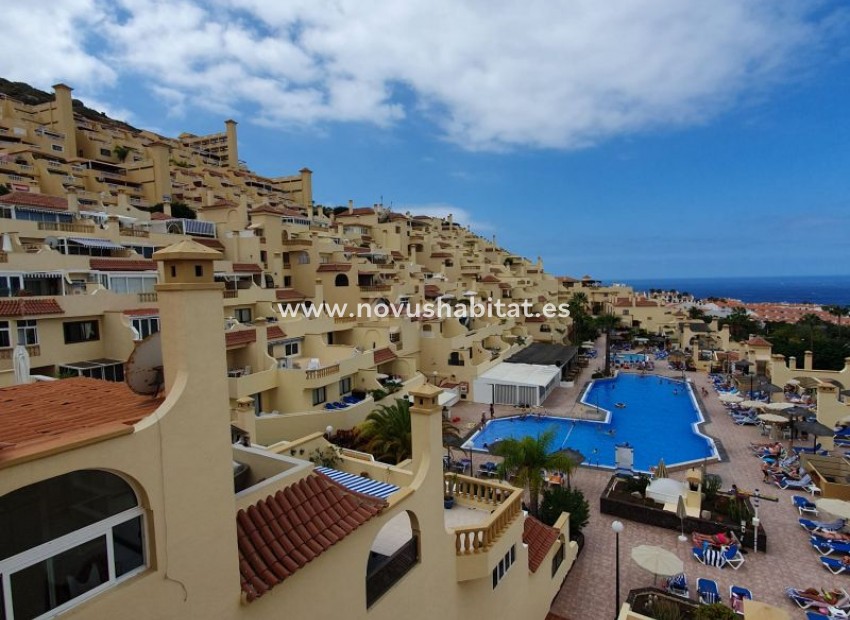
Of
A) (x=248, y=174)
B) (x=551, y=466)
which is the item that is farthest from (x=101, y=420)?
(x=248, y=174)

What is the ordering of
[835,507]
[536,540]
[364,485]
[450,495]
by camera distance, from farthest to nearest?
[835,507] → [536,540] → [450,495] → [364,485]

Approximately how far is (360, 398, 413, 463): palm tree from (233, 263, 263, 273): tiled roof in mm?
19196

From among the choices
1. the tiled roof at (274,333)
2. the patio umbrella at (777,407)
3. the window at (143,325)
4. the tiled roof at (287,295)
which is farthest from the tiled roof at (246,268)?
the patio umbrella at (777,407)

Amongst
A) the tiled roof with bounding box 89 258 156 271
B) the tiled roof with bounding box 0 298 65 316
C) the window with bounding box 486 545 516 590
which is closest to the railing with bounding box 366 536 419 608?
the window with bounding box 486 545 516 590

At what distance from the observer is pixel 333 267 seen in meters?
40.7

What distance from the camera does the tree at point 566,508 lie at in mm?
16578

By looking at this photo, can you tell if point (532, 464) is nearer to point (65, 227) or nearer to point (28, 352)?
point (28, 352)

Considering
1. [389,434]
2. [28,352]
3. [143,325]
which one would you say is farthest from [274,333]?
[28,352]

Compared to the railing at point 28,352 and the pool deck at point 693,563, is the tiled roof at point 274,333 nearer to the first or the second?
the railing at point 28,352

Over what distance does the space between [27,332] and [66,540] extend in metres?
20.5

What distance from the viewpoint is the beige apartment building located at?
3.85 metres

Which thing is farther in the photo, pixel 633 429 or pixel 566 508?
pixel 633 429

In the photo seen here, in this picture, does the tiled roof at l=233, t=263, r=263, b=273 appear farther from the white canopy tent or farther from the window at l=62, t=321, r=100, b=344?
the white canopy tent

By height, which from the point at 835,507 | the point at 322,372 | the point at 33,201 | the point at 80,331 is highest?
the point at 33,201
